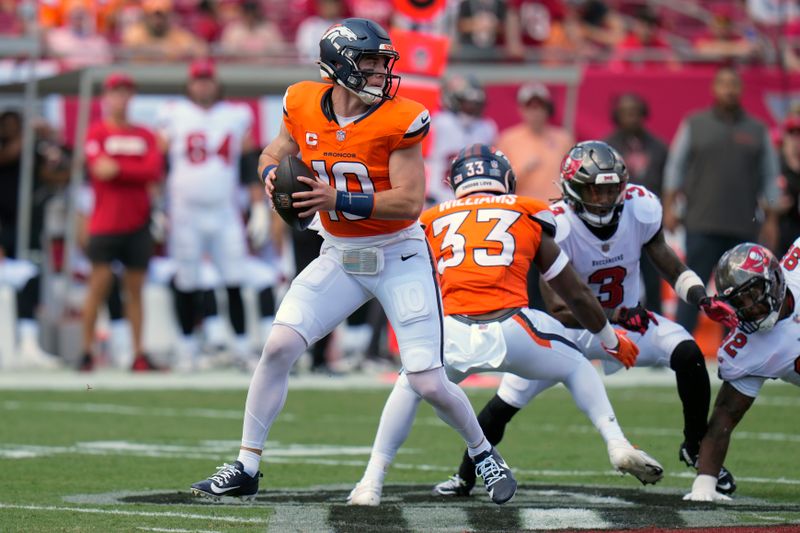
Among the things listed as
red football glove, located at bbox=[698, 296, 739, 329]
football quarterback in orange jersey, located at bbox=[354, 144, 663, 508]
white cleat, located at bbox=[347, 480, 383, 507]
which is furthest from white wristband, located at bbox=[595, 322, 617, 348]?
white cleat, located at bbox=[347, 480, 383, 507]

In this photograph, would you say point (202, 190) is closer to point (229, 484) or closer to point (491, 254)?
point (491, 254)

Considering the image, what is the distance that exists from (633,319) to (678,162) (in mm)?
5440

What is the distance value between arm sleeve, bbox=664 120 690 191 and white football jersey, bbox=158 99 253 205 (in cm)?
332

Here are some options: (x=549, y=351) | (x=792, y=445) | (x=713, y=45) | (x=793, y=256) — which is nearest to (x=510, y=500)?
(x=549, y=351)

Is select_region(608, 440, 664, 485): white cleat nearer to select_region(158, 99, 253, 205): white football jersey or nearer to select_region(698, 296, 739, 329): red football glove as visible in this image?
select_region(698, 296, 739, 329): red football glove

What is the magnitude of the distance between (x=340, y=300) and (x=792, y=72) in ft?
33.5

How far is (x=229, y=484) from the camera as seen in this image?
216 inches

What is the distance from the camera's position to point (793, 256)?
635cm

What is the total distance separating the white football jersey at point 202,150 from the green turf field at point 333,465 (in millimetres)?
1893

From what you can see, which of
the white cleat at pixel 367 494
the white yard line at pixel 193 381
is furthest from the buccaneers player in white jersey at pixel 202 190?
the white cleat at pixel 367 494

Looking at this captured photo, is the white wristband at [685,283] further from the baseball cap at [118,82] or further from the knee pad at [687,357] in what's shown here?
the baseball cap at [118,82]

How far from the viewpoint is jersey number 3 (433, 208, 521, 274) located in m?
6.06

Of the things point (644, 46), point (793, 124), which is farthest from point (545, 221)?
point (644, 46)

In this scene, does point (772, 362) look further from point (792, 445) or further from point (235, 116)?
point (235, 116)
